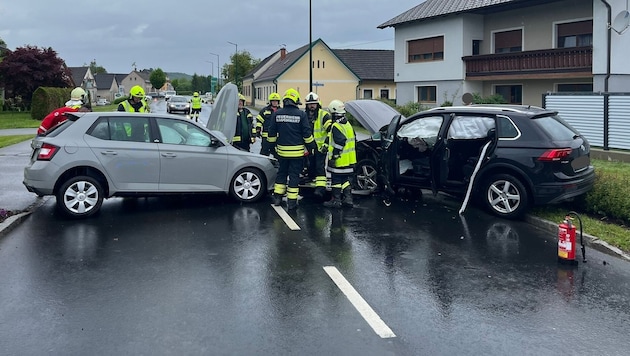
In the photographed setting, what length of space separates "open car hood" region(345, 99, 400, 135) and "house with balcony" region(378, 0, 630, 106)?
17.0m

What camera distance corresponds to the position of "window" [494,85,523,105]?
30.1 meters

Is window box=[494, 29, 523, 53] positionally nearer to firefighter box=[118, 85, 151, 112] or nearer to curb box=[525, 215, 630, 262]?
firefighter box=[118, 85, 151, 112]

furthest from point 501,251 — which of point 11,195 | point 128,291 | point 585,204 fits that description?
point 11,195

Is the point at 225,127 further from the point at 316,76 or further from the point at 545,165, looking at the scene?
the point at 316,76

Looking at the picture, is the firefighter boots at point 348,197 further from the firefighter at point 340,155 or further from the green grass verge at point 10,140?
the green grass verge at point 10,140

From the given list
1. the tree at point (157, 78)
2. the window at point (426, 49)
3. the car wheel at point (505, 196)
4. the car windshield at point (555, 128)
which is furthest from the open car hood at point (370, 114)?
the tree at point (157, 78)

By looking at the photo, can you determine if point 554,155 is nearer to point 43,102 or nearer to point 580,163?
point 580,163

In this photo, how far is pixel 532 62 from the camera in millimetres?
27906

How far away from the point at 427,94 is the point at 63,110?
2616cm

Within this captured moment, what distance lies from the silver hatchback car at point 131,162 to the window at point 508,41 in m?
23.0

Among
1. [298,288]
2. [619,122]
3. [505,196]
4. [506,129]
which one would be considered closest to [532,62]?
[619,122]

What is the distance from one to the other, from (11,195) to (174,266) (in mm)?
5892

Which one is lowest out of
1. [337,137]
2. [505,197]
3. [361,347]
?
[361,347]

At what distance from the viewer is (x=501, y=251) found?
735cm
